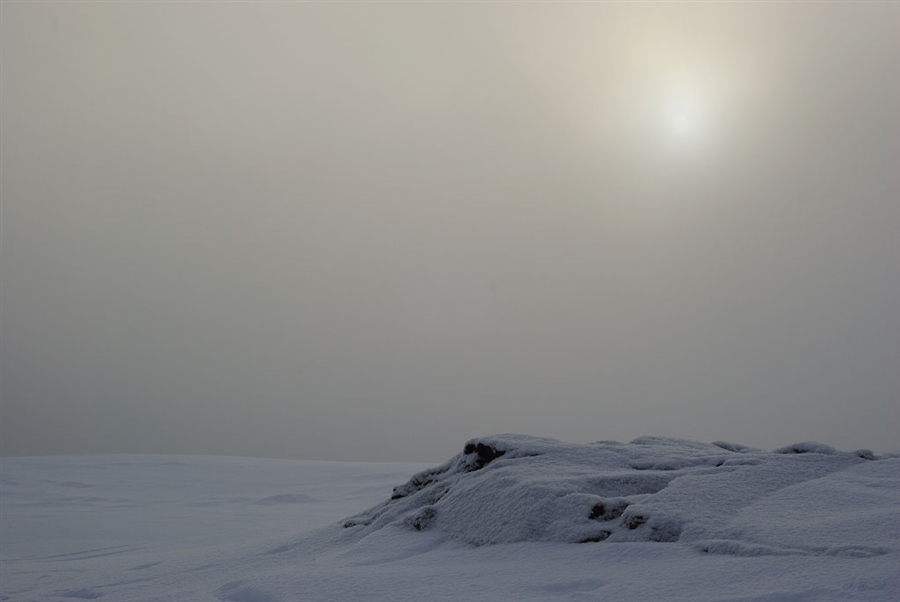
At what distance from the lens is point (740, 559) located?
6.93 ft

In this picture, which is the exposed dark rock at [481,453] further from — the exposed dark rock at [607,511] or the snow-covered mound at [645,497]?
the exposed dark rock at [607,511]

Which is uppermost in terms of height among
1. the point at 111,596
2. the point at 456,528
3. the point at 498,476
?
the point at 498,476

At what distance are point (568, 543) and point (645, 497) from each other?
388 mm

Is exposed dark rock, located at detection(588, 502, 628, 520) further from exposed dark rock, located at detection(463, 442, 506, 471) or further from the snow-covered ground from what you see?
exposed dark rock, located at detection(463, 442, 506, 471)

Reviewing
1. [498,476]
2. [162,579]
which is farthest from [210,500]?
[498,476]

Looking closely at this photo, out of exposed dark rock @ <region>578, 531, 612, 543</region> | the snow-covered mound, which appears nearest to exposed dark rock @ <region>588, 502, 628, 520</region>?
the snow-covered mound

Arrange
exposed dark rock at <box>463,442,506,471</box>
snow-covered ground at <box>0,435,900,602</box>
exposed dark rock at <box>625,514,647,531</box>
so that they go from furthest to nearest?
1. exposed dark rock at <box>463,442,506,471</box>
2. exposed dark rock at <box>625,514,647,531</box>
3. snow-covered ground at <box>0,435,900,602</box>

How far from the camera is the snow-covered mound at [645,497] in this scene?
7.68 ft

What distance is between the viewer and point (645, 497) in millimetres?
2748

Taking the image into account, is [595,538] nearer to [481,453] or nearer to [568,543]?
[568,543]

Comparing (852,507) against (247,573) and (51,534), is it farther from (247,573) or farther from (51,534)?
(51,534)

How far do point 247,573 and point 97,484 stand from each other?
5807mm

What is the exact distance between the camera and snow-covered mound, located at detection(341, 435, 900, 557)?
2342mm

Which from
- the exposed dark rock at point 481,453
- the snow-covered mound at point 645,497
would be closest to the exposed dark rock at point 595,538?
the snow-covered mound at point 645,497
